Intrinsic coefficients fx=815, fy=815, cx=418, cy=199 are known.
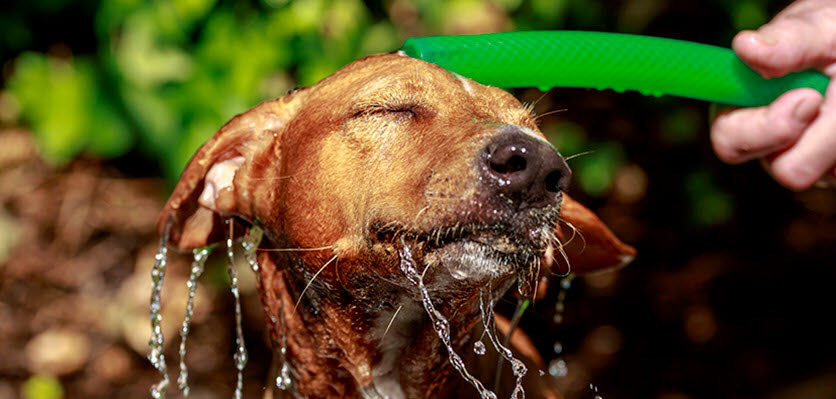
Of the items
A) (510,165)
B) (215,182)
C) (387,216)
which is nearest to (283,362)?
(215,182)

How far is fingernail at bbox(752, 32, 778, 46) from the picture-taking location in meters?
2.04

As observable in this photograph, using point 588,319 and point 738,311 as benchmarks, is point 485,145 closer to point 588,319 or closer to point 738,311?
point 588,319

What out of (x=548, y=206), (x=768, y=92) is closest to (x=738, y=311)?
(x=768, y=92)

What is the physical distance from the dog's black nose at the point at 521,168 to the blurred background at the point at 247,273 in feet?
4.75

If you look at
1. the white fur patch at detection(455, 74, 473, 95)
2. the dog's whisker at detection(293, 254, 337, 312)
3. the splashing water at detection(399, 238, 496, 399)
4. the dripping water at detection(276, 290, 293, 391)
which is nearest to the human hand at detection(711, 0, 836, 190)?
the white fur patch at detection(455, 74, 473, 95)

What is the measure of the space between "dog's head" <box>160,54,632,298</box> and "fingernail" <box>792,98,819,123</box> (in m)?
0.55

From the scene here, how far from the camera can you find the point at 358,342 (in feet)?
6.35

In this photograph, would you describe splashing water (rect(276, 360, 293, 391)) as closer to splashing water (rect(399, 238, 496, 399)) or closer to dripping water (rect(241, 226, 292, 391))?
dripping water (rect(241, 226, 292, 391))

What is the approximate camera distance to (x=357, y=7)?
9.77 feet

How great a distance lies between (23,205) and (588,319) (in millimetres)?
2818

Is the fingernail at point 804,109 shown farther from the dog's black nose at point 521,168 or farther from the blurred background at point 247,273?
the blurred background at point 247,273

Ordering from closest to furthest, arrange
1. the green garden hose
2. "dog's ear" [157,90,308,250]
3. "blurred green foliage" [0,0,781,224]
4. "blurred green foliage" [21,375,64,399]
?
the green garden hose, "dog's ear" [157,90,308,250], "blurred green foliage" [0,0,781,224], "blurred green foliage" [21,375,64,399]

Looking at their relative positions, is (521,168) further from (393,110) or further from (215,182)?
(215,182)

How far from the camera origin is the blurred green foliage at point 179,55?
2910 millimetres
